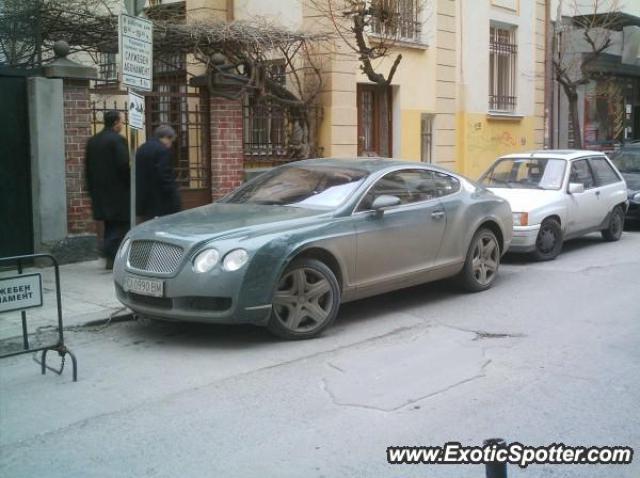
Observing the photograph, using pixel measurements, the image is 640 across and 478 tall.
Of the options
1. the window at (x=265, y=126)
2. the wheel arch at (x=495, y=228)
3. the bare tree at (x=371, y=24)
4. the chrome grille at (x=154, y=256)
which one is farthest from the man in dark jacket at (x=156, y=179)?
the bare tree at (x=371, y=24)

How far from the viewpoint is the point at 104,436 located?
4.77 metres

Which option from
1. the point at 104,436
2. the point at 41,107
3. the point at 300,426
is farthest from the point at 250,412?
the point at 41,107

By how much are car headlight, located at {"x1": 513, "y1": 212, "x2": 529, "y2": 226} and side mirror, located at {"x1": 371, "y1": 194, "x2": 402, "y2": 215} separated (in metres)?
3.52

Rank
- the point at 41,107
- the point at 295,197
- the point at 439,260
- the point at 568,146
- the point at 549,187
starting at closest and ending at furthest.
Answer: the point at 295,197 → the point at 439,260 → the point at 41,107 → the point at 549,187 → the point at 568,146

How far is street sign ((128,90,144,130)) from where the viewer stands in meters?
8.20

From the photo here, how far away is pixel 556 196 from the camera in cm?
1104

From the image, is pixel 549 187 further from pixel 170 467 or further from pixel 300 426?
pixel 170 467

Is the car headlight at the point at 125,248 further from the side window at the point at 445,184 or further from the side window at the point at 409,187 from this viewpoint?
the side window at the point at 445,184

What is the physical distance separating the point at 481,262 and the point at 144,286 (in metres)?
4.03

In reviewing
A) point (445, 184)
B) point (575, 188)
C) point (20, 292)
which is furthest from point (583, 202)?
point (20, 292)

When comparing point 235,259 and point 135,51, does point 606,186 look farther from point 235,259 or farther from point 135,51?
point 235,259

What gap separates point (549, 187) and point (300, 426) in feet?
24.6

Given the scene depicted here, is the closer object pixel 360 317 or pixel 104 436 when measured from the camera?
pixel 104 436

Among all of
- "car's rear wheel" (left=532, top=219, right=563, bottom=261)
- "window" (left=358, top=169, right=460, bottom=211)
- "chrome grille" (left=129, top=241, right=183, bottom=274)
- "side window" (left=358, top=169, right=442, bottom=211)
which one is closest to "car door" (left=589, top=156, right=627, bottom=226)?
"car's rear wheel" (left=532, top=219, right=563, bottom=261)
